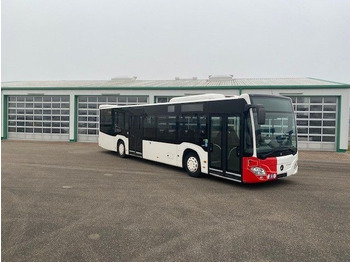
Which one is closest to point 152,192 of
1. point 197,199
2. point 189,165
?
point 197,199

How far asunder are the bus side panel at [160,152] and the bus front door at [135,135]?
1.29ft

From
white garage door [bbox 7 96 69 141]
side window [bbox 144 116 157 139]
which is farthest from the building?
side window [bbox 144 116 157 139]

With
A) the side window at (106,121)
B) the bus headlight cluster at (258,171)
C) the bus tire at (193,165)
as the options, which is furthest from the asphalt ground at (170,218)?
the side window at (106,121)

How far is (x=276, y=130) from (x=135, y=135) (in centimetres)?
647

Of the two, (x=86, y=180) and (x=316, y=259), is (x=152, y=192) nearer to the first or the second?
(x=86, y=180)

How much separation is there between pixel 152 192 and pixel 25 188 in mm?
3379

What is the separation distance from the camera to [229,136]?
24.5 ft

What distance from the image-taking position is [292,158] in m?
7.50

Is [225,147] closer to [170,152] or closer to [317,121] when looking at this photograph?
[170,152]

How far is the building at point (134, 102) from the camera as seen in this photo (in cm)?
1644

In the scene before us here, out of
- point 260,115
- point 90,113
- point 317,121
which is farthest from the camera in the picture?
point 90,113

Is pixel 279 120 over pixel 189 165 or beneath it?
over

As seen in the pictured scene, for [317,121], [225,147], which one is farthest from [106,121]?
[317,121]

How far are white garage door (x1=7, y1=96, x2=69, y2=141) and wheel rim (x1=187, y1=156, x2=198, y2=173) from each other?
49.0ft
